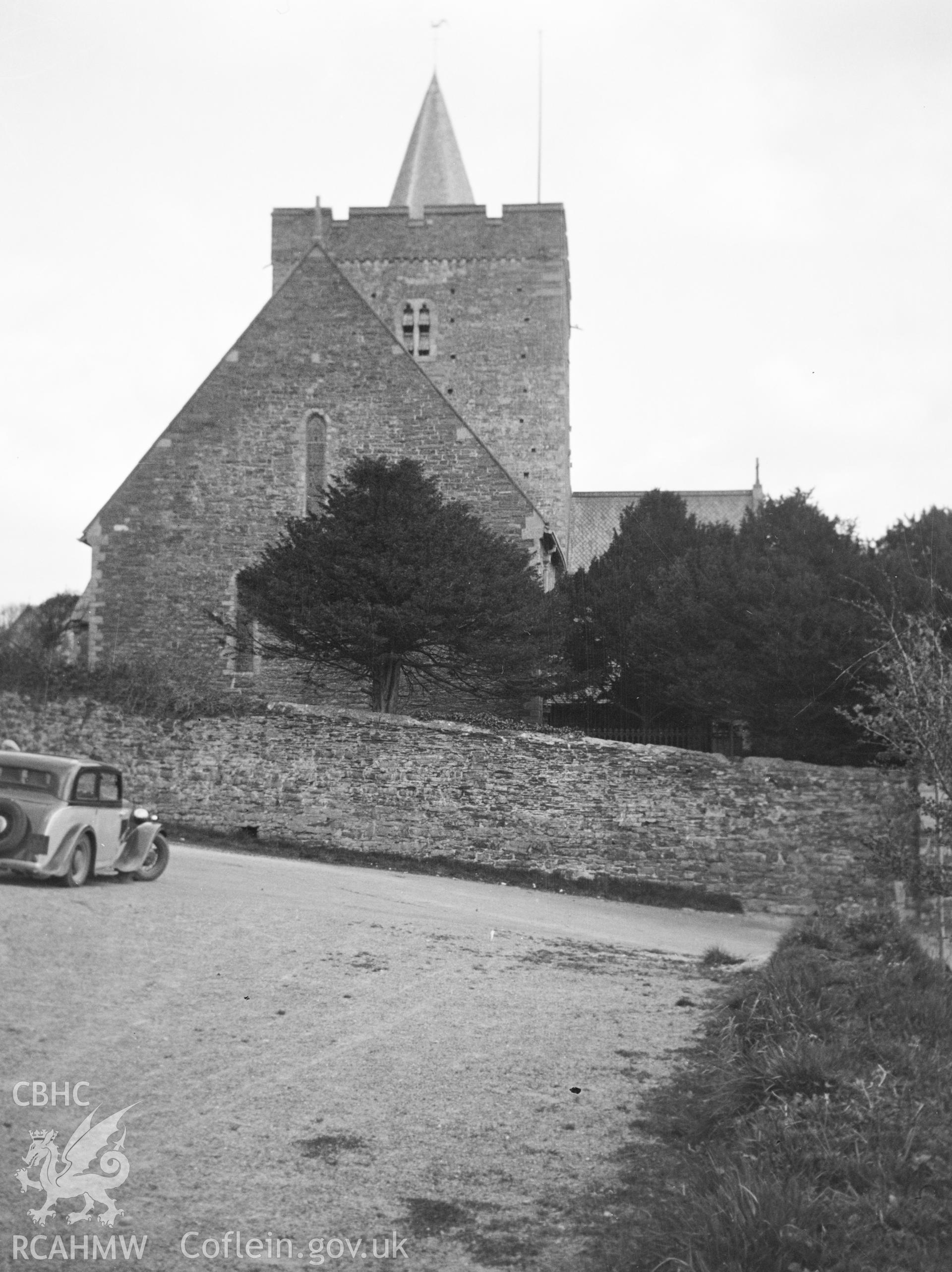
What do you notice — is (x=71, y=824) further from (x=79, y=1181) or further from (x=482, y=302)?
(x=482, y=302)

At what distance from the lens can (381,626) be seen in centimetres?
2173

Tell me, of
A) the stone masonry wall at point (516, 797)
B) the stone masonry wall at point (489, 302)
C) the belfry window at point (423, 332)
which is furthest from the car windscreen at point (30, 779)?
the belfry window at point (423, 332)

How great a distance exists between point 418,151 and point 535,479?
44.4ft

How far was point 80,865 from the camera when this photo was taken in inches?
441

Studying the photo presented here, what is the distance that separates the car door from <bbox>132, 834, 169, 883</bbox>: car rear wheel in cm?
39

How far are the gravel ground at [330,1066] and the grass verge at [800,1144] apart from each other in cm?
22

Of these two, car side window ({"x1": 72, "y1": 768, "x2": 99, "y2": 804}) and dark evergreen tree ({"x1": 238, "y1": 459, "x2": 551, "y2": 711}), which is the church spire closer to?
dark evergreen tree ({"x1": 238, "y1": 459, "x2": 551, "y2": 711})

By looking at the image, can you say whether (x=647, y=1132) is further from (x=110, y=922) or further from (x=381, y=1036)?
(x=110, y=922)

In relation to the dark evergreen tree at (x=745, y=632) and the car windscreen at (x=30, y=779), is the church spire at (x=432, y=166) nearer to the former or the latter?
the dark evergreen tree at (x=745, y=632)

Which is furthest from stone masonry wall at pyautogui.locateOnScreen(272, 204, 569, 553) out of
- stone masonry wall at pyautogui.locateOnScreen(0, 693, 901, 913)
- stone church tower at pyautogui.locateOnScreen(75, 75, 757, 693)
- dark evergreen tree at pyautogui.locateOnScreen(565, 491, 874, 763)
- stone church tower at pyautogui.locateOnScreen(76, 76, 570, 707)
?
stone masonry wall at pyautogui.locateOnScreen(0, 693, 901, 913)

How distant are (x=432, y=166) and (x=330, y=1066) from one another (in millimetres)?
42207

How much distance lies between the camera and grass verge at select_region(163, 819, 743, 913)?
16.9m

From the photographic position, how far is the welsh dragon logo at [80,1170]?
171 inches

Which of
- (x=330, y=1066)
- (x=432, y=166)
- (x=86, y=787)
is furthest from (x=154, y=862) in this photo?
(x=432, y=166)
